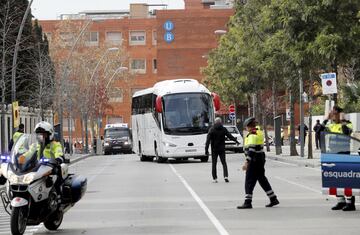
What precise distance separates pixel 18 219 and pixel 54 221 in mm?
1588

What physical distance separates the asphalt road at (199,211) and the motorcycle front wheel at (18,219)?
58.6 inches

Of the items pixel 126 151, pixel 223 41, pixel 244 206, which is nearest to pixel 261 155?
pixel 244 206

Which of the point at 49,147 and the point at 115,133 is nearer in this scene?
the point at 49,147

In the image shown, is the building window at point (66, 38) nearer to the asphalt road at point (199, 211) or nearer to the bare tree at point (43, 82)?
the bare tree at point (43, 82)

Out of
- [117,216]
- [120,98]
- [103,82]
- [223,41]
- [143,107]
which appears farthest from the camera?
[120,98]

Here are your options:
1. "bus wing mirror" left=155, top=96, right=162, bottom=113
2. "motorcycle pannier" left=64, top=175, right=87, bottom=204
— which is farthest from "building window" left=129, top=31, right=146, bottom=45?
"motorcycle pannier" left=64, top=175, right=87, bottom=204

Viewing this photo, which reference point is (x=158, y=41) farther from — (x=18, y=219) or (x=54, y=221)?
(x=18, y=219)

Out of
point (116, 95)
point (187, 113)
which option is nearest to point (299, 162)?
point (187, 113)

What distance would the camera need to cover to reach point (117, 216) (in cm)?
1641

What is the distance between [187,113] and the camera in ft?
137

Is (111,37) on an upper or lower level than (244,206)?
upper

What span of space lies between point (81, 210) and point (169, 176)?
12577 millimetres

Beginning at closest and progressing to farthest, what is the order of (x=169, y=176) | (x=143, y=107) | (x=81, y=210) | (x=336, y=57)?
(x=81, y=210) → (x=336, y=57) → (x=169, y=176) → (x=143, y=107)

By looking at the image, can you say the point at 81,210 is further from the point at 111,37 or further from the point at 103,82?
the point at 111,37
